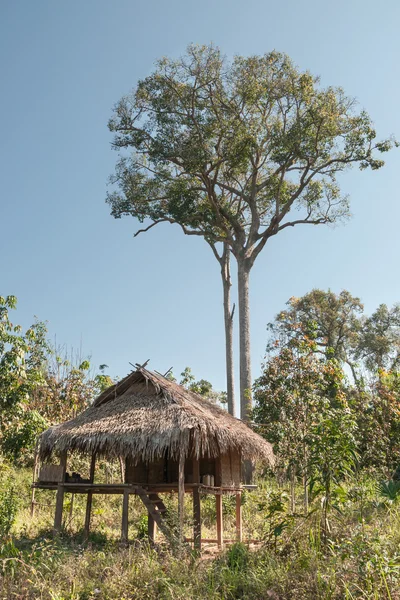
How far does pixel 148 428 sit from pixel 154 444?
299mm

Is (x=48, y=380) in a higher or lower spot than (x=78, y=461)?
higher

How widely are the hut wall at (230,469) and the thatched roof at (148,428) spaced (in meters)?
0.22

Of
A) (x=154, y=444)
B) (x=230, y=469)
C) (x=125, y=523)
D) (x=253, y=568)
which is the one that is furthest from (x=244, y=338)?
(x=253, y=568)

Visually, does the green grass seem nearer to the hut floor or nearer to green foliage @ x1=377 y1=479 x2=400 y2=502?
green foliage @ x1=377 y1=479 x2=400 y2=502

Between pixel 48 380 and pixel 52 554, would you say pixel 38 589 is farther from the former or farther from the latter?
pixel 48 380

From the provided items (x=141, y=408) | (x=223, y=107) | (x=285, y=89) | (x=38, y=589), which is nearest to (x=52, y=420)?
(x=141, y=408)

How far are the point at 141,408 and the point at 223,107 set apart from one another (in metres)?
11.9

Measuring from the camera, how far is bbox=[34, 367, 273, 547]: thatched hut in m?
9.77

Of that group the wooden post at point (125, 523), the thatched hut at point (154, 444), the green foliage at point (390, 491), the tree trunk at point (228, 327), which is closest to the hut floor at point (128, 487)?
the thatched hut at point (154, 444)

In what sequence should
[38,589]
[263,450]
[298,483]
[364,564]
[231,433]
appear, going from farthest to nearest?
1. [298,483]
2. [263,450]
3. [231,433]
4. [38,589]
5. [364,564]

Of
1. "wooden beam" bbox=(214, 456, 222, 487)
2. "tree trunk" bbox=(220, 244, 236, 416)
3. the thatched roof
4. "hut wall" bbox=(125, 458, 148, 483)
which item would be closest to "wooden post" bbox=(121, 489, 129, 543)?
the thatched roof

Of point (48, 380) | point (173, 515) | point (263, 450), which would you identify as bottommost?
point (173, 515)

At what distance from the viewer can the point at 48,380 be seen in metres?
16.7

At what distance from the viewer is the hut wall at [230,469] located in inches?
445
